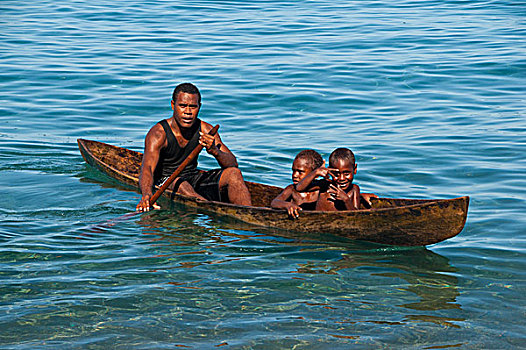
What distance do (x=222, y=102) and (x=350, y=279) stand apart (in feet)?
27.6

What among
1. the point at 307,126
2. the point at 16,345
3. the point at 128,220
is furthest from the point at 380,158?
the point at 16,345

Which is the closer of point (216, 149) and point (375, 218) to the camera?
point (375, 218)

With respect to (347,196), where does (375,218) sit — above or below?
below

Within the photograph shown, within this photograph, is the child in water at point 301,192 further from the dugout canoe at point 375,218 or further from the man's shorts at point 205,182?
the man's shorts at point 205,182

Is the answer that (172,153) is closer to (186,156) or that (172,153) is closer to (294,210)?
(186,156)

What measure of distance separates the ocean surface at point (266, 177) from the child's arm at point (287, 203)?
342 mm

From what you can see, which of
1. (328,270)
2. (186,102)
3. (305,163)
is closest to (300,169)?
(305,163)

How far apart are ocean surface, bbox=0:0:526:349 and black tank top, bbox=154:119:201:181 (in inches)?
20.2

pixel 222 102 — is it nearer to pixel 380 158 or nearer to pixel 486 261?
pixel 380 158

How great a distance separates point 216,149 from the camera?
8.58 metres

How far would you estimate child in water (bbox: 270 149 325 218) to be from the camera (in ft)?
26.4

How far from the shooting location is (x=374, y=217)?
7.46 m

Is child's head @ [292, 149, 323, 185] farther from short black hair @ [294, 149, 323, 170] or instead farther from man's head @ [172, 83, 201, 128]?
man's head @ [172, 83, 201, 128]

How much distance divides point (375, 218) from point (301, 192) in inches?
42.8
